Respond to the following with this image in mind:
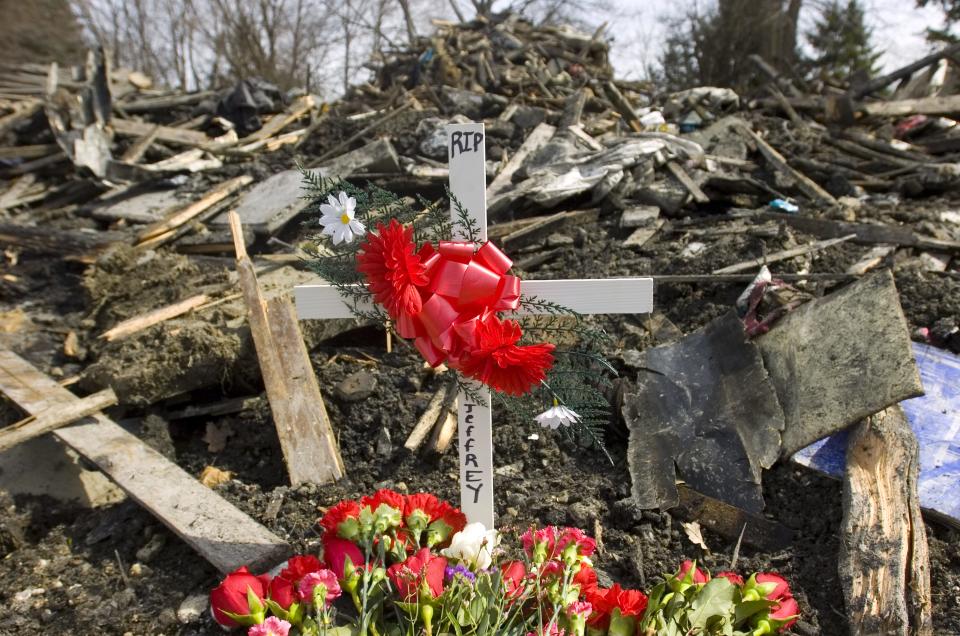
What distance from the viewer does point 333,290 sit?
2471mm

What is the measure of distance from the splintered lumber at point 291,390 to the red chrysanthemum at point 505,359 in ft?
4.66

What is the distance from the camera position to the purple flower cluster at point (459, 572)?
2033 millimetres

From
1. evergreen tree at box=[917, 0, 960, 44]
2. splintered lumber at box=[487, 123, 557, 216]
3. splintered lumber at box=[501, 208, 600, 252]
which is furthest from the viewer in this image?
evergreen tree at box=[917, 0, 960, 44]

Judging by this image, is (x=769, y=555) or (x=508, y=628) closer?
(x=508, y=628)

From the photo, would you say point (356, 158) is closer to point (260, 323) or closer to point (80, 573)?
point (260, 323)

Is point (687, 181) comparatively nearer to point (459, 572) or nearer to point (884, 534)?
point (884, 534)

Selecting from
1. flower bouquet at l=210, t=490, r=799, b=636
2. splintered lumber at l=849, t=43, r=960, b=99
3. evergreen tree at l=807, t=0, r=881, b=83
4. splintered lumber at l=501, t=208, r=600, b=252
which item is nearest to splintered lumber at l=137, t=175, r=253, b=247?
splintered lumber at l=501, t=208, r=600, b=252

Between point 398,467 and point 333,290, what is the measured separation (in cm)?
119

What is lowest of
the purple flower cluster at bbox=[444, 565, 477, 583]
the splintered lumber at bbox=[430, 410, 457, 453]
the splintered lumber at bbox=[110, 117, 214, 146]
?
the splintered lumber at bbox=[430, 410, 457, 453]

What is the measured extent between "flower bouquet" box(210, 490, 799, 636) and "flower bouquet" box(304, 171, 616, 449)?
477mm

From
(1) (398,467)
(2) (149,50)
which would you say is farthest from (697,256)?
(2) (149,50)

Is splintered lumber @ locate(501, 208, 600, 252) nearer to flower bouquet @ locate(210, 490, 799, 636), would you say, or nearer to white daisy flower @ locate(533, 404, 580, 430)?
white daisy flower @ locate(533, 404, 580, 430)

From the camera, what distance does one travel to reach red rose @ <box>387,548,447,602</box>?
2.05 metres

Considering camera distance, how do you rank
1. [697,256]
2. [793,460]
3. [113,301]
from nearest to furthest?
[793,460], [697,256], [113,301]
